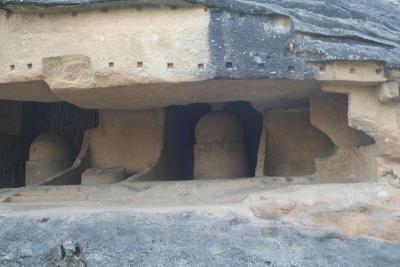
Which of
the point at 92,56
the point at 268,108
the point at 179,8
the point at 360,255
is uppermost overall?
the point at 179,8

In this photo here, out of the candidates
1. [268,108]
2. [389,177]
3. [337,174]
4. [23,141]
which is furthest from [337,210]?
[23,141]

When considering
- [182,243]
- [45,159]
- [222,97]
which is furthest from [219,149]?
[182,243]

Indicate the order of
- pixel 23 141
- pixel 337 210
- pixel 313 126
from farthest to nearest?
pixel 23 141
pixel 313 126
pixel 337 210

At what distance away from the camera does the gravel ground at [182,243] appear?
3.73 meters

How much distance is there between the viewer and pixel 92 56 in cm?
457

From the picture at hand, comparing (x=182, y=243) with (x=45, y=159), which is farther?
(x=45, y=159)

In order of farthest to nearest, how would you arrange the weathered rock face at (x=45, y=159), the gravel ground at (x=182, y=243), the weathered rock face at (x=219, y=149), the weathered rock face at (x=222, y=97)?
the weathered rock face at (x=45, y=159), the weathered rock face at (x=219, y=149), the weathered rock face at (x=222, y=97), the gravel ground at (x=182, y=243)

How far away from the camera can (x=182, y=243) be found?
152 inches

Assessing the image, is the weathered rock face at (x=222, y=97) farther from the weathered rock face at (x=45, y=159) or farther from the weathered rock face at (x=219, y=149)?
the weathered rock face at (x=45, y=159)

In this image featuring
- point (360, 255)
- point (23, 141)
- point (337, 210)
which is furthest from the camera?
point (23, 141)

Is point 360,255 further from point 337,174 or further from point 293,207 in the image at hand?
point 337,174

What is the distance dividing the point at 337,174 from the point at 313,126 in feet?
2.73

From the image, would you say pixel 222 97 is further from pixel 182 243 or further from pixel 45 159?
pixel 45 159

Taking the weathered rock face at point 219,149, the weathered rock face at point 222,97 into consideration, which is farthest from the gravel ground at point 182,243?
the weathered rock face at point 219,149
